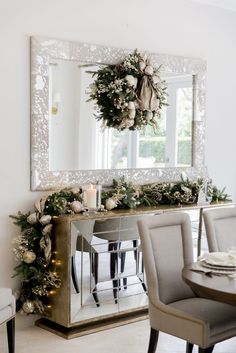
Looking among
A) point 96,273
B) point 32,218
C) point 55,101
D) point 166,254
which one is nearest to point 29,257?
point 32,218

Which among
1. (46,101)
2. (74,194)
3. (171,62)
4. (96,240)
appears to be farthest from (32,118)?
(171,62)

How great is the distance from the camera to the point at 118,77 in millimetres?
4539

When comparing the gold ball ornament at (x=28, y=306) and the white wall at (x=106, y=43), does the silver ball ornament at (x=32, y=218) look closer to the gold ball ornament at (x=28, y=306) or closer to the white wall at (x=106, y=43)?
the white wall at (x=106, y=43)

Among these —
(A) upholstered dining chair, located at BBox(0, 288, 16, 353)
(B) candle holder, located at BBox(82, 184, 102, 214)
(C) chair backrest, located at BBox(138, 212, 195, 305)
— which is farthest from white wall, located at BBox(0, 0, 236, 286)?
(C) chair backrest, located at BBox(138, 212, 195, 305)

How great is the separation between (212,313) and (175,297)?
32 centimetres

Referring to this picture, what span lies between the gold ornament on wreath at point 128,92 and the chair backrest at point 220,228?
116cm

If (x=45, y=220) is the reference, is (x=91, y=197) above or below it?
above

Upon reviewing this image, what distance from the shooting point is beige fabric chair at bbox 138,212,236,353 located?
122 inches

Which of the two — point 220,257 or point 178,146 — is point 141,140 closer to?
point 178,146

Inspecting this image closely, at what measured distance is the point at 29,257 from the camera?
401 cm

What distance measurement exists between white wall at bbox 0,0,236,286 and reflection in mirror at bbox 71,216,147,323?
0.50 metres

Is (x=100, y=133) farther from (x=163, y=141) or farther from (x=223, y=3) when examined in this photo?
(x=223, y=3)

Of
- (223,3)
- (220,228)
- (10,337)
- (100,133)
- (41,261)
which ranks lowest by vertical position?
(10,337)

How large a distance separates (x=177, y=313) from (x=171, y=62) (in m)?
2.59
